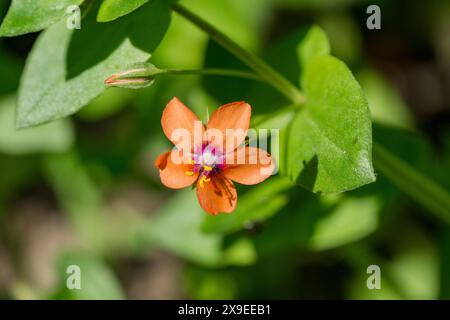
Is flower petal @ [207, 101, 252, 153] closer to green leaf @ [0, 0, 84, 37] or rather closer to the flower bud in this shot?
the flower bud

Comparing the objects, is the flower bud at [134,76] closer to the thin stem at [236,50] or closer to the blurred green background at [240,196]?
the thin stem at [236,50]

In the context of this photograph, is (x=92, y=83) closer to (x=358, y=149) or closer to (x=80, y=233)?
(x=358, y=149)

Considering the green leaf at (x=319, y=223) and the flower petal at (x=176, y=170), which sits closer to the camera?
the flower petal at (x=176, y=170)

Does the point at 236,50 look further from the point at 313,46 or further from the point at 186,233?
the point at 186,233

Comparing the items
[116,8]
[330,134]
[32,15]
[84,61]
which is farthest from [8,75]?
[330,134]

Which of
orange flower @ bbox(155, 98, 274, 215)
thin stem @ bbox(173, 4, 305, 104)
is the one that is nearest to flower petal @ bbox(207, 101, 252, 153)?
orange flower @ bbox(155, 98, 274, 215)

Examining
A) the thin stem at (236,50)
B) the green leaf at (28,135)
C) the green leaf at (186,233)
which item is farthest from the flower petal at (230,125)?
the green leaf at (28,135)
